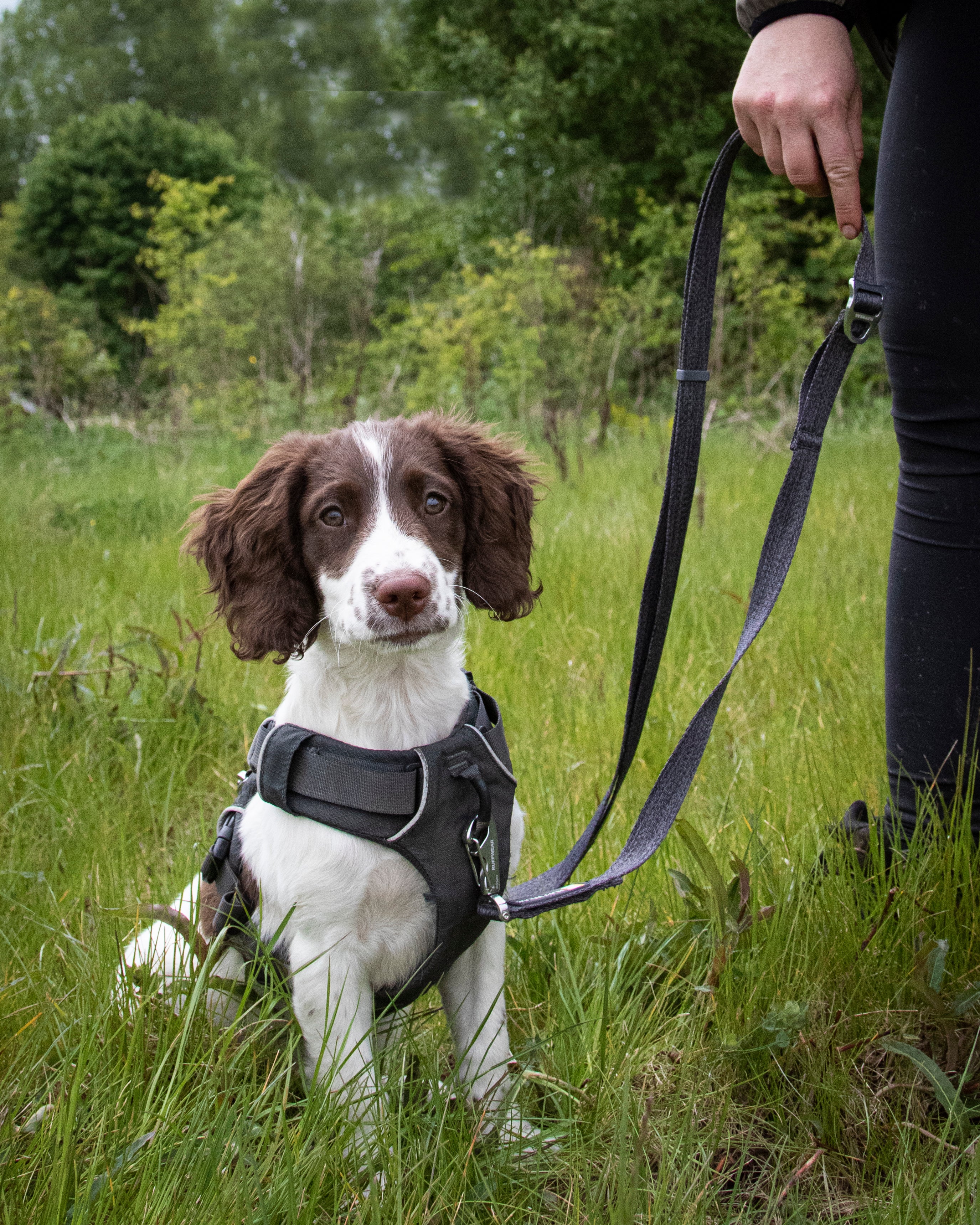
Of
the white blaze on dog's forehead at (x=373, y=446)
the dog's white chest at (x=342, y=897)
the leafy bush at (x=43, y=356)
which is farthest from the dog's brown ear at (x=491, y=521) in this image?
the leafy bush at (x=43, y=356)

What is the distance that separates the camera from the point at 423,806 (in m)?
1.58

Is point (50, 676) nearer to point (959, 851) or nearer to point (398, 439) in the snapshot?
point (398, 439)

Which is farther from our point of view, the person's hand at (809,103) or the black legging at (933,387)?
the black legging at (933,387)

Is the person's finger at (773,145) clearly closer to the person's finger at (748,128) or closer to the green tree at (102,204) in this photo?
the person's finger at (748,128)

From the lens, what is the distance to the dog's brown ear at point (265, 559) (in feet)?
6.10

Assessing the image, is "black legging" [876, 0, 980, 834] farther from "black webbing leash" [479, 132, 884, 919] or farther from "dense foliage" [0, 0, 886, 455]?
"dense foliage" [0, 0, 886, 455]

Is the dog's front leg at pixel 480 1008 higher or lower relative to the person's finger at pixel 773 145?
lower

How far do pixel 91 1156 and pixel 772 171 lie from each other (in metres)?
1.73

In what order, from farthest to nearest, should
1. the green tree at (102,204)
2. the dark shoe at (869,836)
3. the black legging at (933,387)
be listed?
the green tree at (102,204) < the dark shoe at (869,836) < the black legging at (933,387)

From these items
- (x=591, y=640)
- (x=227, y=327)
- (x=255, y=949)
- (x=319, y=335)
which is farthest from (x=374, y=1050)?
(x=227, y=327)

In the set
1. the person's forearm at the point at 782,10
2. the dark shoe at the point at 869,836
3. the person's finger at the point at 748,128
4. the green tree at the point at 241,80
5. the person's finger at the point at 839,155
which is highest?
the green tree at the point at 241,80

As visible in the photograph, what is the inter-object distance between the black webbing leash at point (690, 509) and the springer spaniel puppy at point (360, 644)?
0.27 m

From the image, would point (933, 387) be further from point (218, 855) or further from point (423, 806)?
point (218, 855)

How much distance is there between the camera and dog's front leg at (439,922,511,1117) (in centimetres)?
165
